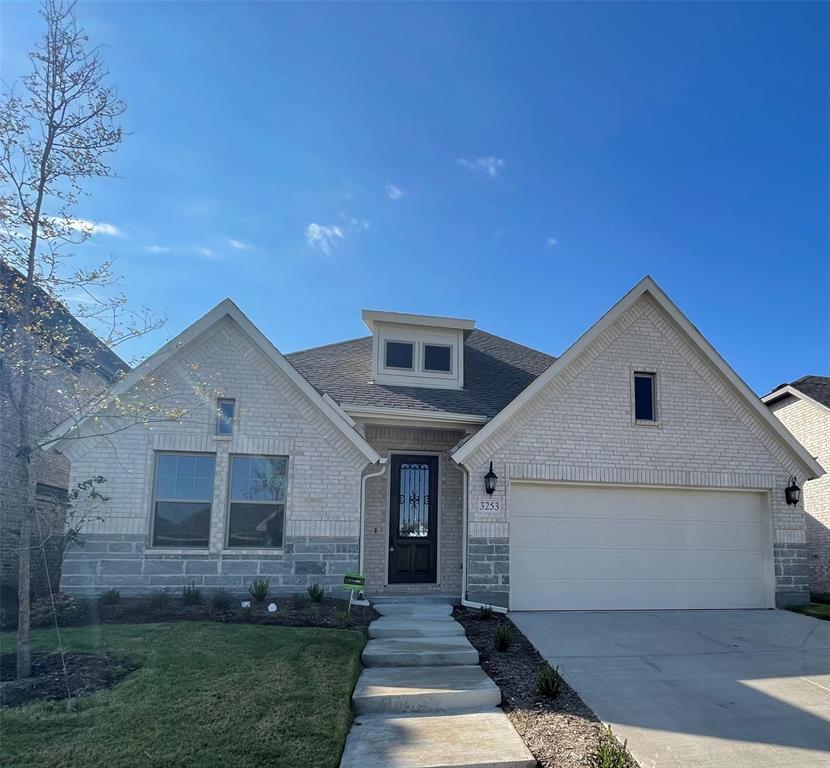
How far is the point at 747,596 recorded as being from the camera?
11.0m

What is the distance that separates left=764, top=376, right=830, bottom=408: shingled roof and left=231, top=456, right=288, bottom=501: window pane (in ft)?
43.8

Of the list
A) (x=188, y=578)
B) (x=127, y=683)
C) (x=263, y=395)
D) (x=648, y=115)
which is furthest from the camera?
(x=648, y=115)

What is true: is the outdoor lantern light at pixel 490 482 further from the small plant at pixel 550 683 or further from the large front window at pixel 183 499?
the large front window at pixel 183 499

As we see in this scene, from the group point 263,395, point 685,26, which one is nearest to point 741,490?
point 685,26

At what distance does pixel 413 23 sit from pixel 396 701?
9299 millimetres

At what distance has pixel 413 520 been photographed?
11391 mm

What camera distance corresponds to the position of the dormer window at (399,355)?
490 inches

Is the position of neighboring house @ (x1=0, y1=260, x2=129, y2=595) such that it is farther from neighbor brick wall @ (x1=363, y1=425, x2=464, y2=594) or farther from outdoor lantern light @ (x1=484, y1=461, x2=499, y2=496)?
outdoor lantern light @ (x1=484, y1=461, x2=499, y2=496)

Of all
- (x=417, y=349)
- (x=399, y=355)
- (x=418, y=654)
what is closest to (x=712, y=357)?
(x=417, y=349)

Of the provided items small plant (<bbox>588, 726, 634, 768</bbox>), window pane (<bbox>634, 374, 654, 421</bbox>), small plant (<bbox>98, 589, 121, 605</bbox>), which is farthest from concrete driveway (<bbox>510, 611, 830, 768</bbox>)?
small plant (<bbox>98, 589, 121, 605</bbox>)

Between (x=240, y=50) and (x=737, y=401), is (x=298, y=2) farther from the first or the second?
(x=737, y=401)

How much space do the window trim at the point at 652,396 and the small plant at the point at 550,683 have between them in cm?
579

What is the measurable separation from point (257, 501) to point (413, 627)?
10.7ft

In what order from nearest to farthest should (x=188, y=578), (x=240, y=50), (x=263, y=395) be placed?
(x=240, y=50), (x=188, y=578), (x=263, y=395)
